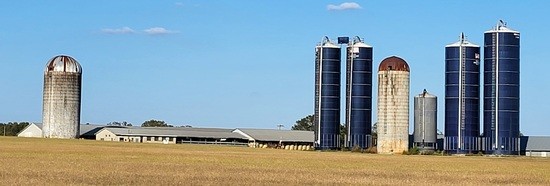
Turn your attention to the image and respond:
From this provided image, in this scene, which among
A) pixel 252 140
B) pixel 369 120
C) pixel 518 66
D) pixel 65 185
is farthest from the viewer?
pixel 252 140

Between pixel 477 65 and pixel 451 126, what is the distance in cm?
799

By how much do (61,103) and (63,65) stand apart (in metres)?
5.21

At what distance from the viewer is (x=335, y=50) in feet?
451

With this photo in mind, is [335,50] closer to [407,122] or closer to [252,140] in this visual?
[407,122]

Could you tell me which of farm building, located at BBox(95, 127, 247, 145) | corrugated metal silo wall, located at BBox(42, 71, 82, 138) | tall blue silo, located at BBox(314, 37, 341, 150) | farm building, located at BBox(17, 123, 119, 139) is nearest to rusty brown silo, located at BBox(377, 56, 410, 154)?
tall blue silo, located at BBox(314, 37, 341, 150)

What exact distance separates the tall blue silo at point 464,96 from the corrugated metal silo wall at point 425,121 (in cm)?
406

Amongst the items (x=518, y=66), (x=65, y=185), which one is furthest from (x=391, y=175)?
(x=518, y=66)

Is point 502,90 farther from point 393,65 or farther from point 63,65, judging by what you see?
point 63,65

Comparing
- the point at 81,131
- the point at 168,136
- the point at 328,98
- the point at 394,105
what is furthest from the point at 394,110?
the point at 81,131

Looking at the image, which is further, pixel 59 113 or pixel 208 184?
pixel 59 113

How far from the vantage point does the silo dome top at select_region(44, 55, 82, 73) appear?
14038 centimetres

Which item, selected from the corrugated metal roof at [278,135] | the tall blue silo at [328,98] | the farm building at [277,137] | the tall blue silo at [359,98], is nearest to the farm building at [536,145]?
the tall blue silo at [359,98]

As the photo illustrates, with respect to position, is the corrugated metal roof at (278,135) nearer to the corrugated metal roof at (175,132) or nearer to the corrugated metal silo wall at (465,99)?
the corrugated metal roof at (175,132)

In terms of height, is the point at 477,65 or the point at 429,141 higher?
the point at 477,65
